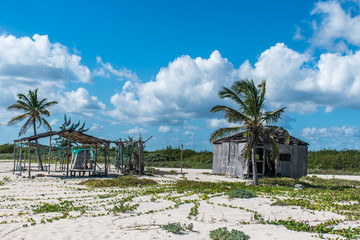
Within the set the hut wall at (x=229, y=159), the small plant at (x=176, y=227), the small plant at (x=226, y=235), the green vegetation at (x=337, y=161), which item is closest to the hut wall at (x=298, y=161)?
the hut wall at (x=229, y=159)

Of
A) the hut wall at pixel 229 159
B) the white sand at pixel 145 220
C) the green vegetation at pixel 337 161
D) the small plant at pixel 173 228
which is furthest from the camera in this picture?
the green vegetation at pixel 337 161

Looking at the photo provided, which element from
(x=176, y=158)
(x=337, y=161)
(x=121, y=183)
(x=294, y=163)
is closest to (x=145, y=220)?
(x=121, y=183)

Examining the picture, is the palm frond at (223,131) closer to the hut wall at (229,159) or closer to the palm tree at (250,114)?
the palm tree at (250,114)

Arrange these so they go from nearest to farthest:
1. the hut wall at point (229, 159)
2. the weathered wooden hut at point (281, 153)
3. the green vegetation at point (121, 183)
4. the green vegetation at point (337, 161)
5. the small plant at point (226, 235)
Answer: the small plant at point (226, 235) < the green vegetation at point (121, 183) < the hut wall at point (229, 159) < the weathered wooden hut at point (281, 153) < the green vegetation at point (337, 161)

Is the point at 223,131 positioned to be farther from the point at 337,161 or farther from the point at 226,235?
the point at 337,161

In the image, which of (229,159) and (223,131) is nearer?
(223,131)

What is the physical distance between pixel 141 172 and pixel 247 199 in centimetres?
1391

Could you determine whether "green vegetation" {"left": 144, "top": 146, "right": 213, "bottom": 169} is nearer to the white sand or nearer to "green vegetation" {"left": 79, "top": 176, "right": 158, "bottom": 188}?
"green vegetation" {"left": 79, "top": 176, "right": 158, "bottom": 188}

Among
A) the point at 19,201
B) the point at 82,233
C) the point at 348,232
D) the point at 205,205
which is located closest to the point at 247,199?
the point at 205,205

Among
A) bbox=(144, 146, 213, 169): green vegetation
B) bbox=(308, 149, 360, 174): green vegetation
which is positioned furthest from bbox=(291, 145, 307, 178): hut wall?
bbox=(144, 146, 213, 169): green vegetation

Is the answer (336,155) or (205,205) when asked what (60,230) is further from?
(336,155)

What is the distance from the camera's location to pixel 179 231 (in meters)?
7.14

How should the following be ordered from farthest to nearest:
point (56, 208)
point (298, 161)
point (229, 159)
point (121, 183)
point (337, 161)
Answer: point (337, 161) → point (229, 159) → point (298, 161) → point (121, 183) → point (56, 208)

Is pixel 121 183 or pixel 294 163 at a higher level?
pixel 294 163
